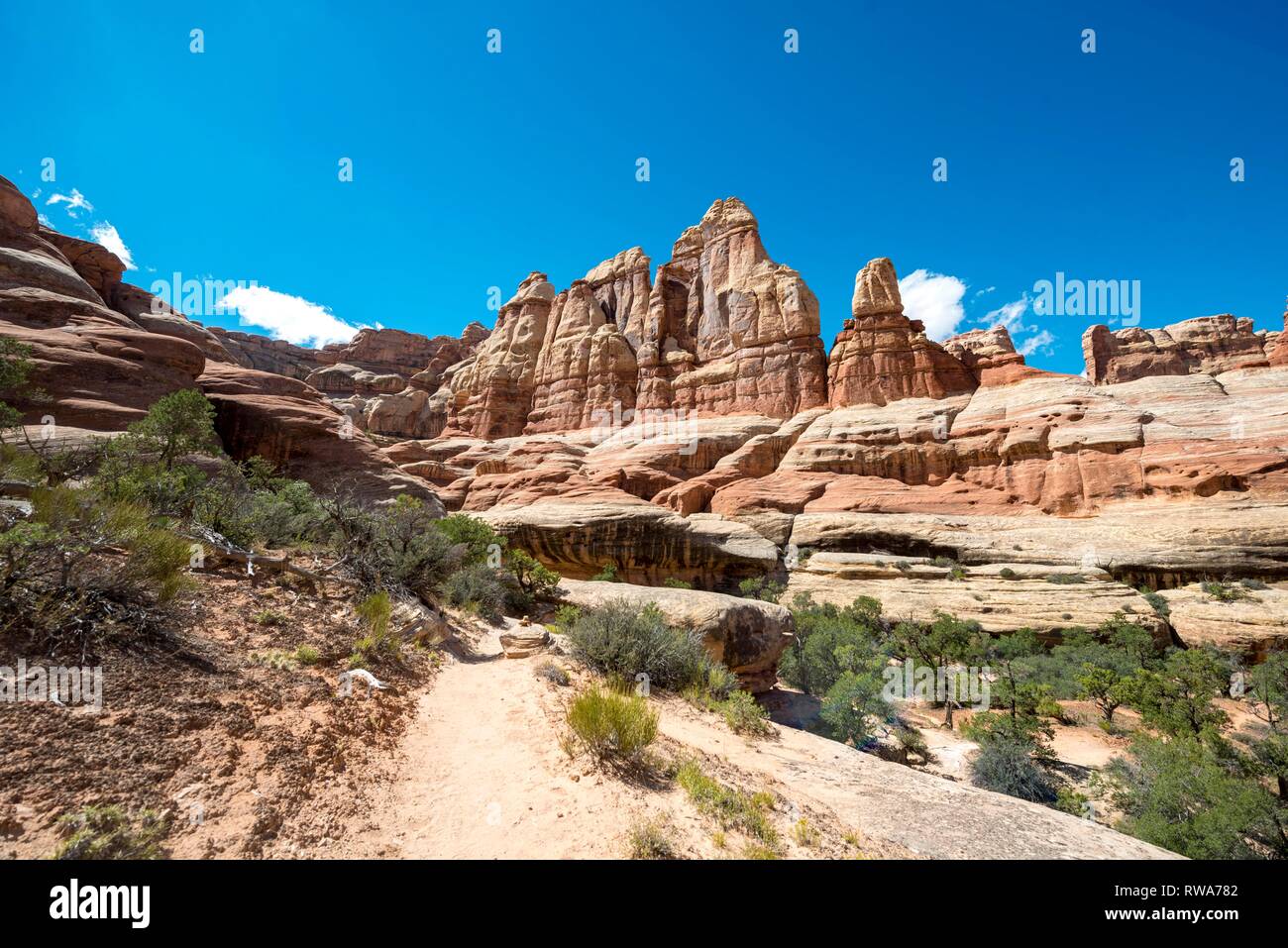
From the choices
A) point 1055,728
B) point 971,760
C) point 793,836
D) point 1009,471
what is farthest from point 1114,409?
point 793,836

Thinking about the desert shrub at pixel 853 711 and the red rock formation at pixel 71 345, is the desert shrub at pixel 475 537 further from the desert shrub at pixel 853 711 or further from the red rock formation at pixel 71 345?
the red rock formation at pixel 71 345

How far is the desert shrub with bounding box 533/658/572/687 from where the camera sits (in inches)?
277

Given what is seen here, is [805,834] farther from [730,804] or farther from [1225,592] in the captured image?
[1225,592]

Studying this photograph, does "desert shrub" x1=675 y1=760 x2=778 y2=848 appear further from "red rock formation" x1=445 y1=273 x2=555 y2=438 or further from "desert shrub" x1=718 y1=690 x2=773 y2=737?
"red rock formation" x1=445 y1=273 x2=555 y2=438

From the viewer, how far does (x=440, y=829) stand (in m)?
3.46

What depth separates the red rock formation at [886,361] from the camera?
141ft

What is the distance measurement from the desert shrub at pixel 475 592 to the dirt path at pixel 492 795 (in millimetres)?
5367

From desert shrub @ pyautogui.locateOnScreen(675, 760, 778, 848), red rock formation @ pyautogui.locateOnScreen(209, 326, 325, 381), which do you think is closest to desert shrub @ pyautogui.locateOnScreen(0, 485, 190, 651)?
desert shrub @ pyautogui.locateOnScreen(675, 760, 778, 848)

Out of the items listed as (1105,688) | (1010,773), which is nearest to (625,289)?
(1105,688)

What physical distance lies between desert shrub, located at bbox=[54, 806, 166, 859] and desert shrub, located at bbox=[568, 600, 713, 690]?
19.2 feet

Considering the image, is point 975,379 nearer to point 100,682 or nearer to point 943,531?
point 943,531

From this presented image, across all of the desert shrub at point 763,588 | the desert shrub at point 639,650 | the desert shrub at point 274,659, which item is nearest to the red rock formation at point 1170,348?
the desert shrub at point 763,588

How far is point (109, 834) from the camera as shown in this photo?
8.26 feet

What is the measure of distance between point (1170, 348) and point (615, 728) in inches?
4145
